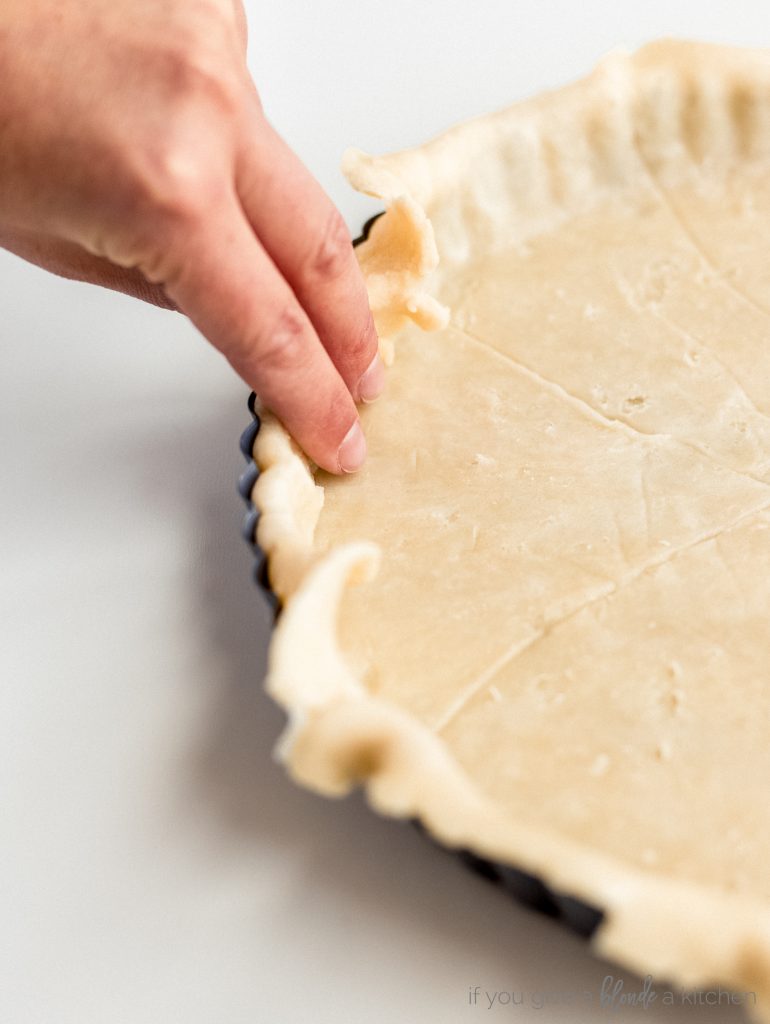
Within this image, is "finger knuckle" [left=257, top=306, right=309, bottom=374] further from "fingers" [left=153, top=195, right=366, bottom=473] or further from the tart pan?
the tart pan

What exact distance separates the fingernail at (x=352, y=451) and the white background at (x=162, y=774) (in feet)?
0.68

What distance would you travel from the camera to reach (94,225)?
4.36ft

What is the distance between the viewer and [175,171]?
1.27 m

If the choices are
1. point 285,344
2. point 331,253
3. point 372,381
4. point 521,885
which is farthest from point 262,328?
point 521,885

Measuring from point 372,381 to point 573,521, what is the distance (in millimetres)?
346

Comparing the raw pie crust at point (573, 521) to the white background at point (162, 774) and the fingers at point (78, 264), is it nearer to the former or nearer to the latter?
the white background at point (162, 774)

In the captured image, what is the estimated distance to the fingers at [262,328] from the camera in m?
1.32

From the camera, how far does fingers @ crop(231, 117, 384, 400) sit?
4.46ft

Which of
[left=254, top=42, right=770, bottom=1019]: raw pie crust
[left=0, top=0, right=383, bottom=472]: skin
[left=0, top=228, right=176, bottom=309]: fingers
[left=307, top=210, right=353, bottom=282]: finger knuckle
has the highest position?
[left=0, top=0, right=383, bottom=472]: skin

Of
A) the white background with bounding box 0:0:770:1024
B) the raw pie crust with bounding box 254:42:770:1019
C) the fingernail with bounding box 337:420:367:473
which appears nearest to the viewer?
the raw pie crust with bounding box 254:42:770:1019

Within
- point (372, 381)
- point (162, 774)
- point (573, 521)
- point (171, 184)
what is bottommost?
point (162, 774)

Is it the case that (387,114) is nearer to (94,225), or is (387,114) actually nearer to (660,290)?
(660,290)

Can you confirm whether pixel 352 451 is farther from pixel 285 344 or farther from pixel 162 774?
pixel 162 774

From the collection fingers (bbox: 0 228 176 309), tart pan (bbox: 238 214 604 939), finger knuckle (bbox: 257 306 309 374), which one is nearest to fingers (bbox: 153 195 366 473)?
finger knuckle (bbox: 257 306 309 374)
